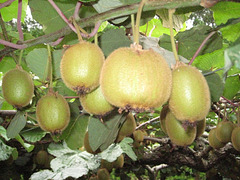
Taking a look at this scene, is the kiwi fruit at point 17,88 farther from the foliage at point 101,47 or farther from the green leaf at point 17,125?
the green leaf at point 17,125

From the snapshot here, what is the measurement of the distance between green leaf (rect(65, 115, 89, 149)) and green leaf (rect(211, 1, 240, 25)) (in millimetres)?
917

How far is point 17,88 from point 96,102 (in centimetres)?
41

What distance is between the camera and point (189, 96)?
68 centimetres

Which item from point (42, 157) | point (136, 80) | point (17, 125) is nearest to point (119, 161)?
point (42, 157)

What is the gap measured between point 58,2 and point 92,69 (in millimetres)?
511

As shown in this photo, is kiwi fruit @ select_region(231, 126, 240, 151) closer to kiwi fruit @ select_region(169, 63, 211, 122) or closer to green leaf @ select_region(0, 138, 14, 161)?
kiwi fruit @ select_region(169, 63, 211, 122)

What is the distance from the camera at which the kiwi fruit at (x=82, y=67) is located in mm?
716

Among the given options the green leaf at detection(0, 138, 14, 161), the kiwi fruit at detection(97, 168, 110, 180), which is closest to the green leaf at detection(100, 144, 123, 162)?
the kiwi fruit at detection(97, 168, 110, 180)

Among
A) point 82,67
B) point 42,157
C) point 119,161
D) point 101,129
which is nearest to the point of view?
point 82,67

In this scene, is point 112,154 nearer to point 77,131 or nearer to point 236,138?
point 77,131

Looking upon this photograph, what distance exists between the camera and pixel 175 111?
707 mm

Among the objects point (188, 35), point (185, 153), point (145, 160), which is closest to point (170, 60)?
point (188, 35)

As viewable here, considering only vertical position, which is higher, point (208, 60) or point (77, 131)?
point (208, 60)

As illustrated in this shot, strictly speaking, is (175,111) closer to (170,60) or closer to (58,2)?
(170,60)
